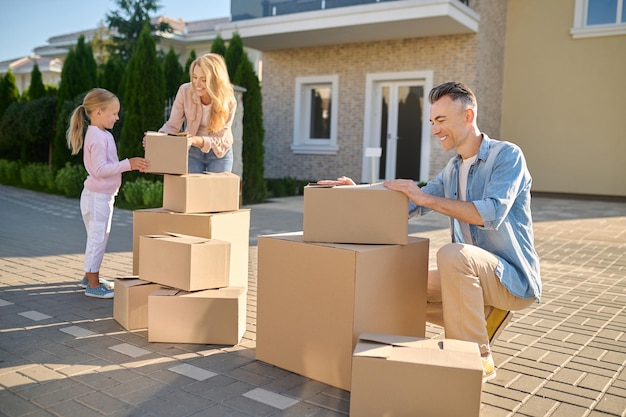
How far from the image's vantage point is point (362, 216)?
264 centimetres

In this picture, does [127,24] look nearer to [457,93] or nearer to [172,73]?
[172,73]

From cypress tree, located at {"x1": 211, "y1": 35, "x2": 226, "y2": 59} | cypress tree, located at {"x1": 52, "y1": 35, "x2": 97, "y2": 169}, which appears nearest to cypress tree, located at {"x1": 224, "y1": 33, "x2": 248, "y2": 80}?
cypress tree, located at {"x1": 211, "y1": 35, "x2": 226, "y2": 59}

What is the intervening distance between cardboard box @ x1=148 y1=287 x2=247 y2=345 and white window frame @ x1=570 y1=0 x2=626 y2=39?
12.8 m

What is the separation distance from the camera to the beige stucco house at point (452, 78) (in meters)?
12.7

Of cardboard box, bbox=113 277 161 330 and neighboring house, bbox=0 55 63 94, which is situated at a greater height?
neighboring house, bbox=0 55 63 94

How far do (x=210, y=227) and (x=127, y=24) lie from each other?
2576cm

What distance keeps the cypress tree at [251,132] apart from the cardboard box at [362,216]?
8254mm

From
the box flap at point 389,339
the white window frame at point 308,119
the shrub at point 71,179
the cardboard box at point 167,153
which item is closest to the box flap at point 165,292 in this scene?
the cardboard box at point 167,153

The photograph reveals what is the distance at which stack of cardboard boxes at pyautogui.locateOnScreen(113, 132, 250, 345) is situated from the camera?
10.3 feet

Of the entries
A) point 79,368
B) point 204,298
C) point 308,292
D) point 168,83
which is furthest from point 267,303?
point 168,83

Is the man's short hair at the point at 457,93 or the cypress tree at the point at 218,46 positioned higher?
the cypress tree at the point at 218,46

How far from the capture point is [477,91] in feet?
40.9

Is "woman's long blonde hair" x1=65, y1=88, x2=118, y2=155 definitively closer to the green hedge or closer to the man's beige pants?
the man's beige pants

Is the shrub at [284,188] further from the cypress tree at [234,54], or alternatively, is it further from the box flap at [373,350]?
the box flap at [373,350]
